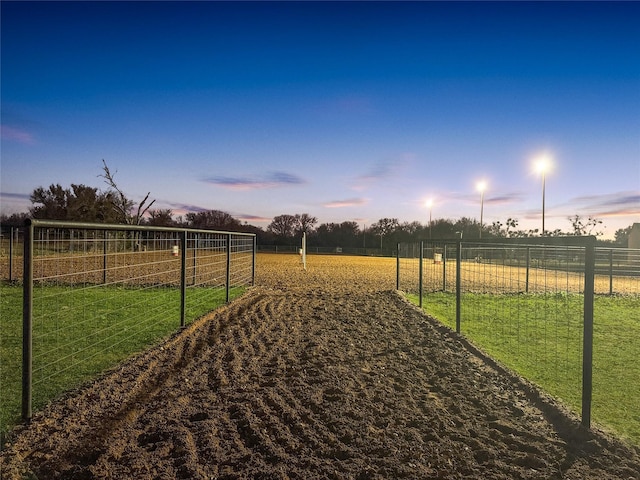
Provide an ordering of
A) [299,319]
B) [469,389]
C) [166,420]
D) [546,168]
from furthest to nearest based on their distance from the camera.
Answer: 1. [546,168]
2. [299,319]
3. [469,389]
4. [166,420]

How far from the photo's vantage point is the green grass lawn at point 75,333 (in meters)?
3.89

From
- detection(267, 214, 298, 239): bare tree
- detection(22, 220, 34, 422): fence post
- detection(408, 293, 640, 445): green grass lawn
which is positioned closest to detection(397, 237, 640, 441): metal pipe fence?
detection(408, 293, 640, 445): green grass lawn

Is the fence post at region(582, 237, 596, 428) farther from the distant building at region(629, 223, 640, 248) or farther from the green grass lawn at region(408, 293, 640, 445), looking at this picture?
the distant building at region(629, 223, 640, 248)

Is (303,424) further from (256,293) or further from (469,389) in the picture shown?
(256,293)

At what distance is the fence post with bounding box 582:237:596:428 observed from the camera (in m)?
3.15

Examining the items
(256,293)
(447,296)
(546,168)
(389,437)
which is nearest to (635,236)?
(546,168)

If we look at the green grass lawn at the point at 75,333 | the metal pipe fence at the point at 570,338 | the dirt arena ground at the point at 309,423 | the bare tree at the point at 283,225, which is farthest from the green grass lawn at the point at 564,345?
the bare tree at the point at 283,225

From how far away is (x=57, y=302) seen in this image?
336 inches

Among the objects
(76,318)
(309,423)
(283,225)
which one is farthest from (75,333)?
(283,225)

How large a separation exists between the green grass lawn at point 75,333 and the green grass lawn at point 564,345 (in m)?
4.72

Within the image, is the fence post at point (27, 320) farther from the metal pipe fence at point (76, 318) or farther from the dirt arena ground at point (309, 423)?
the dirt arena ground at point (309, 423)

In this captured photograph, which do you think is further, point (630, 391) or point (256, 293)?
point (256, 293)

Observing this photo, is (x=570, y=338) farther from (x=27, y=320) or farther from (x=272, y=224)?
(x=272, y=224)

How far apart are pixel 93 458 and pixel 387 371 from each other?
291 cm
